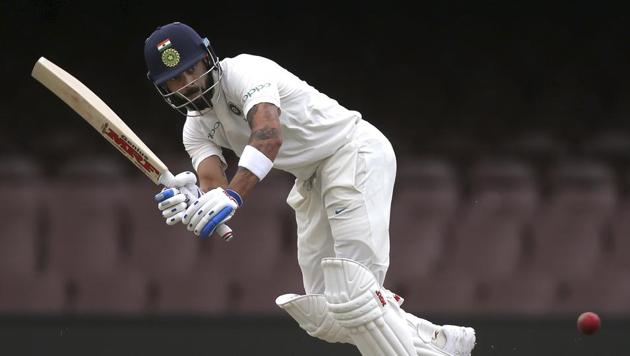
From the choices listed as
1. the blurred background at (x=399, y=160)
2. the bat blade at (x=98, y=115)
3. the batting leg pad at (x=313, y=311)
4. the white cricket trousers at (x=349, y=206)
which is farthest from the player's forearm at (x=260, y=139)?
the blurred background at (x=399, y=160)

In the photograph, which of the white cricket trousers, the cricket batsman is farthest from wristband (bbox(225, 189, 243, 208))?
the white cricket trousers

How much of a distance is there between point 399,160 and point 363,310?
9.20 feet

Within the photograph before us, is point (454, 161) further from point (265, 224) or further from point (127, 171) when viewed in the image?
point (127, 171)

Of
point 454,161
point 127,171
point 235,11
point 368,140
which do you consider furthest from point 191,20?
point 368,140

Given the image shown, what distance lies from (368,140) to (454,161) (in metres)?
2.51

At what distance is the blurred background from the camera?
704 cm

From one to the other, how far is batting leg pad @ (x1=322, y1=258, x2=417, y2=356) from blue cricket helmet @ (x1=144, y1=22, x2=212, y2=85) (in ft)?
2.54

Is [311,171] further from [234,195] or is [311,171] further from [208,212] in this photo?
[208,212]

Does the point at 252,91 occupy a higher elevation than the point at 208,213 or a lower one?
higher

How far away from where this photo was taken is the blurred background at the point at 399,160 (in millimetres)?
7035

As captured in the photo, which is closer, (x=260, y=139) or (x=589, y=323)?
(x=260, y=139)

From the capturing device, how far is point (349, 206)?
4648 mm

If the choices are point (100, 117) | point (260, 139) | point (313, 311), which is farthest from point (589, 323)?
point (100, 117)

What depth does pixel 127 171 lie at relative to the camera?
7.18 m
